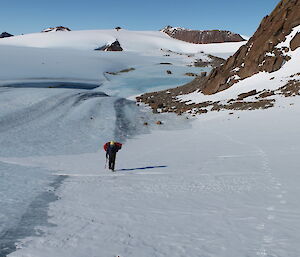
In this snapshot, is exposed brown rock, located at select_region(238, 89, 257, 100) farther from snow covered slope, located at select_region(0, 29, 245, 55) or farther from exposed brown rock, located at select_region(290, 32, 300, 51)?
snow covered slope, located at select_region(0, 29, 245, 55)

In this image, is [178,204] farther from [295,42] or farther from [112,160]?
[295,42]

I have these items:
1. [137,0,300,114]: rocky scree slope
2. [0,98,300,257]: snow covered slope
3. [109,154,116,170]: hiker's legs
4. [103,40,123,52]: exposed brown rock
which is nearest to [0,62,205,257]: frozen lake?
[0,98,300,257]: snow covered slope

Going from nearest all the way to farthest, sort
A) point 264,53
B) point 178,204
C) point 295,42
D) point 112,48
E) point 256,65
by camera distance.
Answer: point 178,204, point 295,42, point 256,65, point 264,53, point 112,48

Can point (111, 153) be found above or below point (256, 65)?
below

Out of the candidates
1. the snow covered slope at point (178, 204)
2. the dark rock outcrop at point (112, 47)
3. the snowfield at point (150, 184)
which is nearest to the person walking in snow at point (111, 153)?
the snow covered slope at point (178, 204)

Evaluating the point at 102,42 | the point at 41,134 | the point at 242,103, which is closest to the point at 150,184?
the point at 41,134

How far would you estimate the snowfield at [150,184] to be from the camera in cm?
659

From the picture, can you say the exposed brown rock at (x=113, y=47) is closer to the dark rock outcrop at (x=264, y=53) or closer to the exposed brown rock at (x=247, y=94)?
the dark rock outcrop at (x=264, y=53)

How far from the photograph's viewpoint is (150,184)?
37.4 feet

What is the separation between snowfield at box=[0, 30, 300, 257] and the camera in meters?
6.59

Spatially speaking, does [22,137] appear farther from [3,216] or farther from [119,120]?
[3,216]

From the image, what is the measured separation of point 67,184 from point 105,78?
6321 centimetres

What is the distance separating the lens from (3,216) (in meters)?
8.16

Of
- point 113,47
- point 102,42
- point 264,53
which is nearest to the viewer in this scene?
point 264,53
